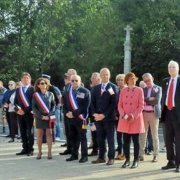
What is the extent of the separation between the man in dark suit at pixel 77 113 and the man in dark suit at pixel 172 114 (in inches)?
70.0

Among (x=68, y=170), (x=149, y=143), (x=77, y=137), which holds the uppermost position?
(x=77, y=137)

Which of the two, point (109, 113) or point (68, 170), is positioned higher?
point (109, 113)

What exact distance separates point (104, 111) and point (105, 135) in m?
0.59

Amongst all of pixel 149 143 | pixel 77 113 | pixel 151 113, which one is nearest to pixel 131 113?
pixel 151 113

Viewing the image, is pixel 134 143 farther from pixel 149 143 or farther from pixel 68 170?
pixel 149 143

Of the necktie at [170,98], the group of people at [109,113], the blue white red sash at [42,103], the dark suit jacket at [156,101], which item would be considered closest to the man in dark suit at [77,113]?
the group of people at [109,113]

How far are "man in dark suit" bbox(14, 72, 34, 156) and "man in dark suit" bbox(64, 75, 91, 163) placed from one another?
1.28m

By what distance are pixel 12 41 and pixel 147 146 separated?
1051 inches

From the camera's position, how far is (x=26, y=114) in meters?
11.5

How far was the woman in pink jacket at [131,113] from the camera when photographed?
945 cm

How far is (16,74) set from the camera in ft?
119

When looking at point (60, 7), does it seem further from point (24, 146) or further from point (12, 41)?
point (24, 146)

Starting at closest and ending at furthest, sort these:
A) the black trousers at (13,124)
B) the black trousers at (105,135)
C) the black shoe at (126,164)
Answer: the black shoe at (126,164)
the black trousers at (105,135)
the black trousers at (13,124)

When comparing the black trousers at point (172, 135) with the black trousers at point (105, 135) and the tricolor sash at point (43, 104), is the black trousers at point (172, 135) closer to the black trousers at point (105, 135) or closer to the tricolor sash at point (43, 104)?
the black trousers at point (105, 135)
